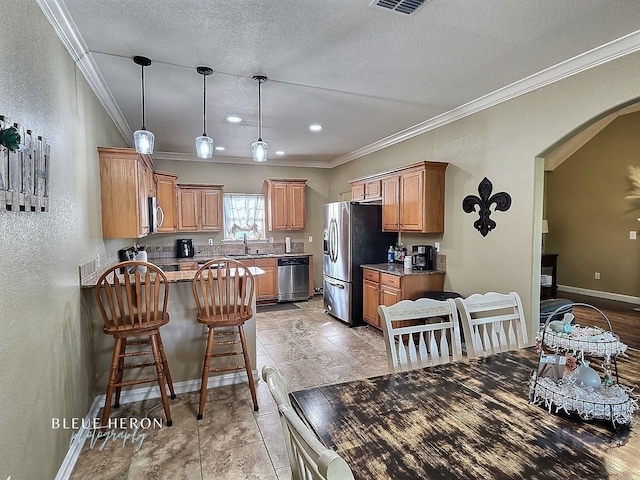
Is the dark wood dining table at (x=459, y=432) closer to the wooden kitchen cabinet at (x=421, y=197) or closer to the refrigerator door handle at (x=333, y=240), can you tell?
the wooden kitchen cabinet at (x=421, y=197)

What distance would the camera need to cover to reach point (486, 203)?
3.73m

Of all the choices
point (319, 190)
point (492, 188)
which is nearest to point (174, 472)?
point (492, 188)

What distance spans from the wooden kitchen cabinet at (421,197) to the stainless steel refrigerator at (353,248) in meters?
0.55

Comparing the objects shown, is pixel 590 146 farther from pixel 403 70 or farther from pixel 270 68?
pixel 270 68

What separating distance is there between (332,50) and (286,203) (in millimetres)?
4330

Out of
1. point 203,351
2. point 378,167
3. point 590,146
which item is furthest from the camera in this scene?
point 590,146

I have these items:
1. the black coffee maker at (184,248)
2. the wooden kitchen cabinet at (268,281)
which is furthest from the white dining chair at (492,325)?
the black coffee maker at (184,248)

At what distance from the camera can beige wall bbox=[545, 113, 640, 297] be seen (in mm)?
6086

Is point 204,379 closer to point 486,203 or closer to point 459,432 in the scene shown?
point 459,432

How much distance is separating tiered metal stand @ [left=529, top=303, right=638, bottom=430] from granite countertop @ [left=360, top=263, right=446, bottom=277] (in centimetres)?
270

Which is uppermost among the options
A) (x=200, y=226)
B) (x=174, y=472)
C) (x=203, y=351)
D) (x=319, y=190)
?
(x=319, y=190)

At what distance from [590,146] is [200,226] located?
736cm

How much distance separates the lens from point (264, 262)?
639 cm

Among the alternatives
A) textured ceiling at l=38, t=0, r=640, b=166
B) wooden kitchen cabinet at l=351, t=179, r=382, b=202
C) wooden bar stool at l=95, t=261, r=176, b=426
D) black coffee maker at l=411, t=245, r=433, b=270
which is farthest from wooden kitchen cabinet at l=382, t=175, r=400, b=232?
wooden bar stool at l=95, t=261, r=176, b=426
